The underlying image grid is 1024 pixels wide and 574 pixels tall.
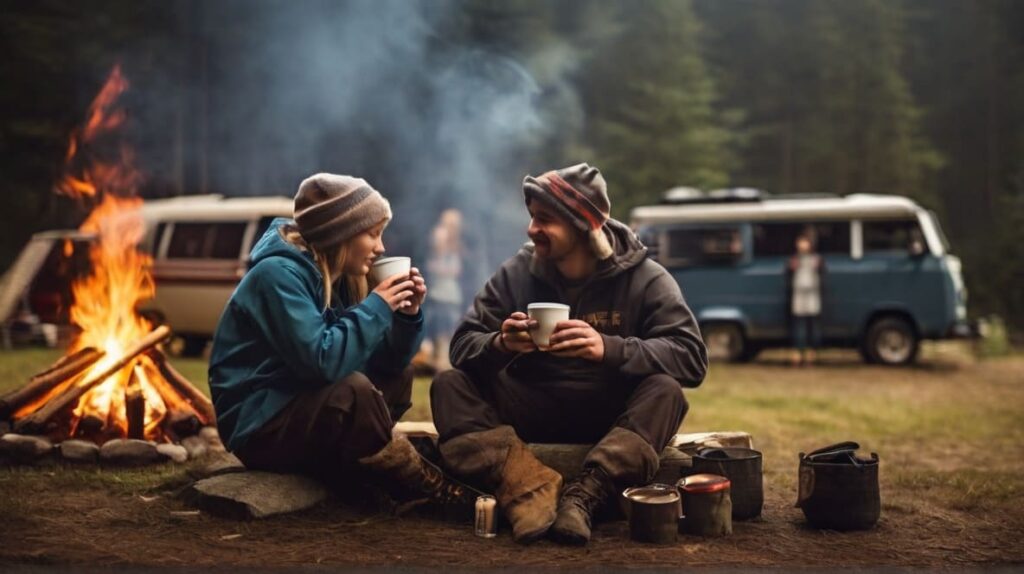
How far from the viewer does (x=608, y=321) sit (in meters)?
4.72

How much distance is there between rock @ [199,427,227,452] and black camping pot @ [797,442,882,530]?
11.1ft

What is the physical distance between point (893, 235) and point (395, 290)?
41.5 feet

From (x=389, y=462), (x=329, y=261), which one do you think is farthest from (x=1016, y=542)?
(x=329, y=261)

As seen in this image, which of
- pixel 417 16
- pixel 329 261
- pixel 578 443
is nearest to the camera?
pixel 329 261

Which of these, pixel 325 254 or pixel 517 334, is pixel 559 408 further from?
pixel 325 254

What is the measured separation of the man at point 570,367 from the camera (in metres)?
4.25

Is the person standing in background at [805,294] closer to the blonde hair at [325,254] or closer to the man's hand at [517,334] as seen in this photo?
the man's hand at [517,334]

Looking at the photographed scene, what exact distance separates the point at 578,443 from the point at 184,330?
11795mm

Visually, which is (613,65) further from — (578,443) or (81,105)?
(578,443)

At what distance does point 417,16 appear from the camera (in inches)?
579

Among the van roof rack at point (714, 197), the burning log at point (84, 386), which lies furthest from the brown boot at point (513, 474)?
the van roof rack at point (714, 197)

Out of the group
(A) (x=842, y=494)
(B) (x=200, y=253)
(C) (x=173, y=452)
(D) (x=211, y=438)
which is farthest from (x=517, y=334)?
(B) (x=200, y=253)

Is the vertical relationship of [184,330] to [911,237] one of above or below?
below

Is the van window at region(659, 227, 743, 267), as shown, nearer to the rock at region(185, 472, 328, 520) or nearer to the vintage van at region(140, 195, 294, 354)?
the vintage van at region(140, 195, 294, 354)
